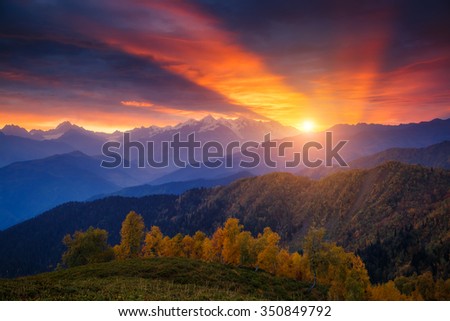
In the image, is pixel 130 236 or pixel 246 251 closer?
pixel 246 251

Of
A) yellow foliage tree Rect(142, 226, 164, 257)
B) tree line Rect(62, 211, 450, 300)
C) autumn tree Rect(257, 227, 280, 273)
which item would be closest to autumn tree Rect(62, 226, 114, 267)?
tree line Rect(62, 211, 450, 300)

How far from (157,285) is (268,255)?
1454 inches

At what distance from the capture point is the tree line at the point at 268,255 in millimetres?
45969

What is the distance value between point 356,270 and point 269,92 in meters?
31.3

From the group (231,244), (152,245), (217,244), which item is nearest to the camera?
(231,244)

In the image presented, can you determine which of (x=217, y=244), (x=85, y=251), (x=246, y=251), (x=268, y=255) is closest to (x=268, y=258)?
(x=268, y=255)

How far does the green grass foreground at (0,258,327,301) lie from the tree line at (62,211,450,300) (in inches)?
164

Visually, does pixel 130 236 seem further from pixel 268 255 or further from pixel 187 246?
pixel 268 255

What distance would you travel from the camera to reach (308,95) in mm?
33281

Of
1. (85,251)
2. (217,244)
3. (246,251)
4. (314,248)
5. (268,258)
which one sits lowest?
(85,251)

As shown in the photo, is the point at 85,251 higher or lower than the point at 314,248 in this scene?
lower

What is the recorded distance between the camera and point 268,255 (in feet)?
208
